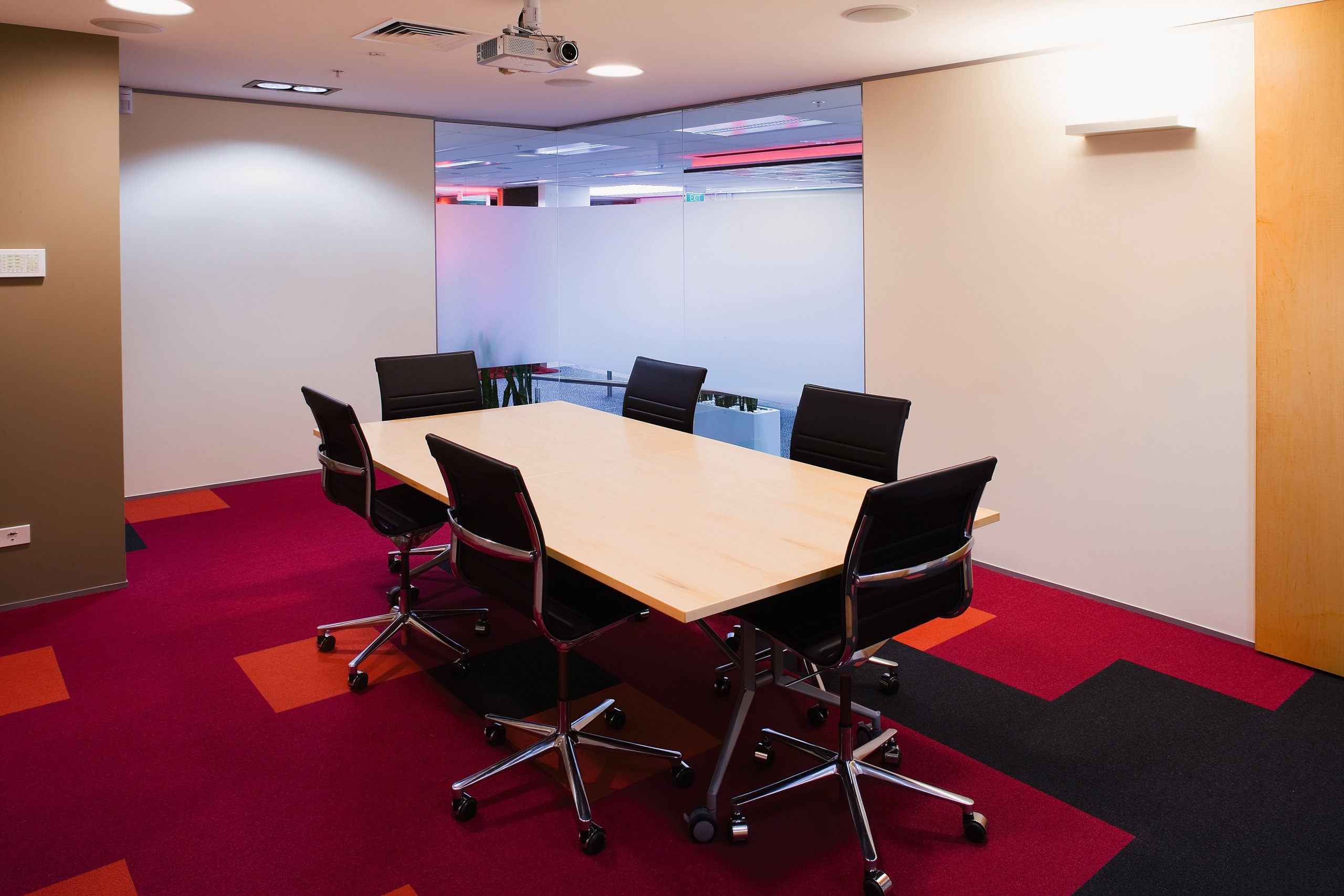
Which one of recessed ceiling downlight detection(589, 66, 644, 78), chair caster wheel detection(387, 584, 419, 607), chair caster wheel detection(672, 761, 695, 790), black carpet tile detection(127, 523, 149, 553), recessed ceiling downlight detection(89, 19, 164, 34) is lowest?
chair caster wheel detection(672, 761, 695, 790)

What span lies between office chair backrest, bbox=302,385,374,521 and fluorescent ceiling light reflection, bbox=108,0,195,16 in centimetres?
161

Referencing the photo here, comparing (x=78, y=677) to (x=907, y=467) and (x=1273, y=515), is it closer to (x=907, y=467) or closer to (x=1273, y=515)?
(x=907, y=467)

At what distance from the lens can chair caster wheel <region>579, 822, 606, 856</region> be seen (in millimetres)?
2650

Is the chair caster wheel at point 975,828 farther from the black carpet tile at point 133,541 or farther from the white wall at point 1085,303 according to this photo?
the black carpet tile at point 133,541

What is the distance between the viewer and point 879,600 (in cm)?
251

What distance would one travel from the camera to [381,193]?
6965 mm

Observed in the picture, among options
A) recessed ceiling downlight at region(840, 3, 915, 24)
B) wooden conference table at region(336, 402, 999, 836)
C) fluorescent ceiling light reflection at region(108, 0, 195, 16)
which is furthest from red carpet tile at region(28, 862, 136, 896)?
recessed ceiling downlight at region(840, 3, 915, 24)

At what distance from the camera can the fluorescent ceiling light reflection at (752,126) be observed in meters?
5.67

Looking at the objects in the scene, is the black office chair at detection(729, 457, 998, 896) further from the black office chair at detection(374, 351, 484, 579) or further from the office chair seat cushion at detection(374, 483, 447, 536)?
the black office chair at detection(374, 351, 484, 579)

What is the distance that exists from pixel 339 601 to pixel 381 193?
11.9 feet

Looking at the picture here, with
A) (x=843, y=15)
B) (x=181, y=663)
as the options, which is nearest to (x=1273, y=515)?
(x=843, y=15)

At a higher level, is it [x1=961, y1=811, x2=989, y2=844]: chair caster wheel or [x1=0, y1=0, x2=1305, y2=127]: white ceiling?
[x1=0, y1=0, x2=1305, y2=127]: white ceiling

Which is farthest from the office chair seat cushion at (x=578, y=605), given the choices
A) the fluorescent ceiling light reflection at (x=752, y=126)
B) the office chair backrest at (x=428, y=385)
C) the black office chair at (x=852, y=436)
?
the fluorescent ceiling light reflection at (x=752, y=126)

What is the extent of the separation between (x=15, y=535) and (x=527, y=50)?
328 cm
